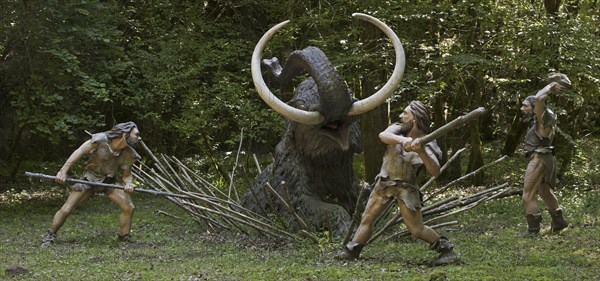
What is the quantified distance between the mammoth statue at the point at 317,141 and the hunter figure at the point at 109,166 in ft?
4.78

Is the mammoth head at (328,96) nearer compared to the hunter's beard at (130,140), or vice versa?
the mammoth head at (328,96)

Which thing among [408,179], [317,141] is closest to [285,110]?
[317,141]

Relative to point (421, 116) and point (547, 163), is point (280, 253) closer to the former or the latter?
point (421, 116)

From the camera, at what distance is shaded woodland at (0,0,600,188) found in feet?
43.4

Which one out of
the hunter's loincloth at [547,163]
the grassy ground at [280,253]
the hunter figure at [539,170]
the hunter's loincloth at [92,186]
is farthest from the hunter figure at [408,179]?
the hunter's loincloth at [92,186]

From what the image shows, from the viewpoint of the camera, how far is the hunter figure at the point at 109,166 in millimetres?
10352

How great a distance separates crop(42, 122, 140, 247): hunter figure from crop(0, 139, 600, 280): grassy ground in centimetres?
28

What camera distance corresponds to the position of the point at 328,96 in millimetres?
8836

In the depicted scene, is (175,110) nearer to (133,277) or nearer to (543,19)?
(543,19)

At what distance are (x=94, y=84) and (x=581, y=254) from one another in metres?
7.67

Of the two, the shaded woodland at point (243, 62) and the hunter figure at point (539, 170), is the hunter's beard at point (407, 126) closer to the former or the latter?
the hunter figure at point (539, 170)

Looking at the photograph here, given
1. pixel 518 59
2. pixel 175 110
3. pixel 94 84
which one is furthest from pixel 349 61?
pixel 175 110

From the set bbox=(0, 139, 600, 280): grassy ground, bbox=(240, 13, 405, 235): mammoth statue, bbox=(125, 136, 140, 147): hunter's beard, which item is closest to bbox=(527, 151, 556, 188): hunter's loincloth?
bbox=(0, 139, 600, 280): grassy ground

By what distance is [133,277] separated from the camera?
24.3 feet
